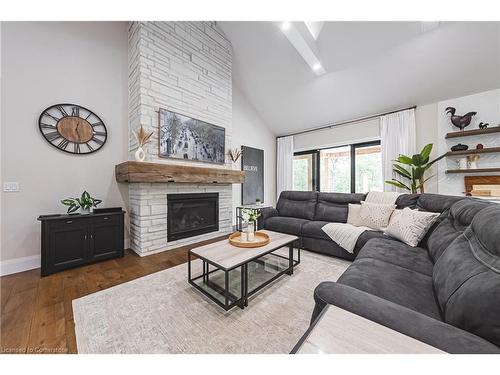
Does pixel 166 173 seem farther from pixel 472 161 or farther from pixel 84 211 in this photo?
pixel 472 161

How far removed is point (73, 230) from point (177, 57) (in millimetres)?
2894

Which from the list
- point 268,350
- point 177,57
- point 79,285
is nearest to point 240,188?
point 177,57

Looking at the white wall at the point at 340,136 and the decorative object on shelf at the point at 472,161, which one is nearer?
the decorative object on shelf at the point at 472,161

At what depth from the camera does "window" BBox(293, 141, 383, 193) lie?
441 centimetres

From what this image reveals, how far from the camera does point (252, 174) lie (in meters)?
5.07

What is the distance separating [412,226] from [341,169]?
3.18m

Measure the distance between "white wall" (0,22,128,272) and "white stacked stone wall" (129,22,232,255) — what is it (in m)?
0.26

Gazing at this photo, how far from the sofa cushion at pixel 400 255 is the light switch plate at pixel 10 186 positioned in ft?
12.2

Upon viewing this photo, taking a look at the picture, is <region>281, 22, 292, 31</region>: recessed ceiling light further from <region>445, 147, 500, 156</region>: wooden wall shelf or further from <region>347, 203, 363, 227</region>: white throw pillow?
<region>445, 147, 500, 156</region>: wooden wall shelf

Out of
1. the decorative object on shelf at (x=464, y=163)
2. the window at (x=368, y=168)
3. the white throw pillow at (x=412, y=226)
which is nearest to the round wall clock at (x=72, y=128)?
the white throw pillow at (x=412, y=226)

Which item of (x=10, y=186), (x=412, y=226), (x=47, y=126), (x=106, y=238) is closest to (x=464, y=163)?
(x=412, y=226)

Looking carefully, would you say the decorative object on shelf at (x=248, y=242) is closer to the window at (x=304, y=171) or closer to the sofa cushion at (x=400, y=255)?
the sofa cushion at (x=400, y=255)

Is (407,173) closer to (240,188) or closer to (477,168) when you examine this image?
(477,168)

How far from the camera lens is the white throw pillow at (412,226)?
1.87 meters
